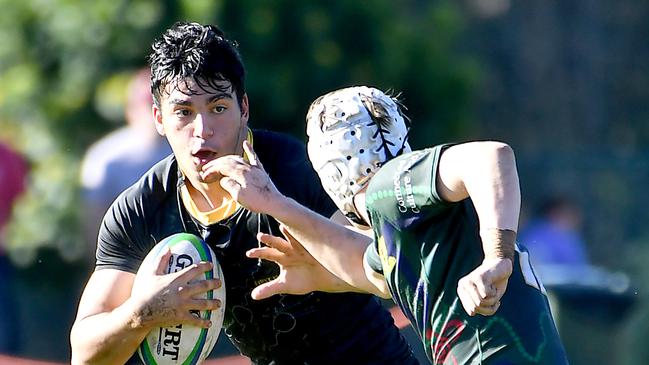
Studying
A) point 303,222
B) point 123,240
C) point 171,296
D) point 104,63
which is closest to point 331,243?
point 303,222

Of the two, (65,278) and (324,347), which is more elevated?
(324,347)

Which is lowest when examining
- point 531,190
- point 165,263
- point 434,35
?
point 531,190

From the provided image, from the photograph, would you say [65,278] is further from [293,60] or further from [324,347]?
[324,347]

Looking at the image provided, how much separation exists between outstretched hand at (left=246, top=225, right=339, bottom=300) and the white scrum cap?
1.36 ft

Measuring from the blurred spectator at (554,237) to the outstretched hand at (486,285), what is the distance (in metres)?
8.35

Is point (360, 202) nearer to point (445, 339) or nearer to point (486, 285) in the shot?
point (445, 339)

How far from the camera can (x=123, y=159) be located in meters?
8.70

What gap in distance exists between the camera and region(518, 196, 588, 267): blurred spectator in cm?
1226

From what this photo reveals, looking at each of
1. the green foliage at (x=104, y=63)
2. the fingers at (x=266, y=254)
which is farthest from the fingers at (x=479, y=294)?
the green foliage at (x=104, y=63)

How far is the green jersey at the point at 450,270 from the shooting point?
13.6 ft

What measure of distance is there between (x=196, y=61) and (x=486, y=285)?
1.75m

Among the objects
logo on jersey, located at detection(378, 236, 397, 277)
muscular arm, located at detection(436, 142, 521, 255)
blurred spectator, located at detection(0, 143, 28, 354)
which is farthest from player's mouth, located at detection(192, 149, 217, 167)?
blurred spectator, located at detection(0, 143, 28, 354)

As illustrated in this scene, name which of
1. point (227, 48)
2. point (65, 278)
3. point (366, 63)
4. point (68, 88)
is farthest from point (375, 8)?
point (227, 48)

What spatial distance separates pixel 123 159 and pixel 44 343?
8.59 ft
